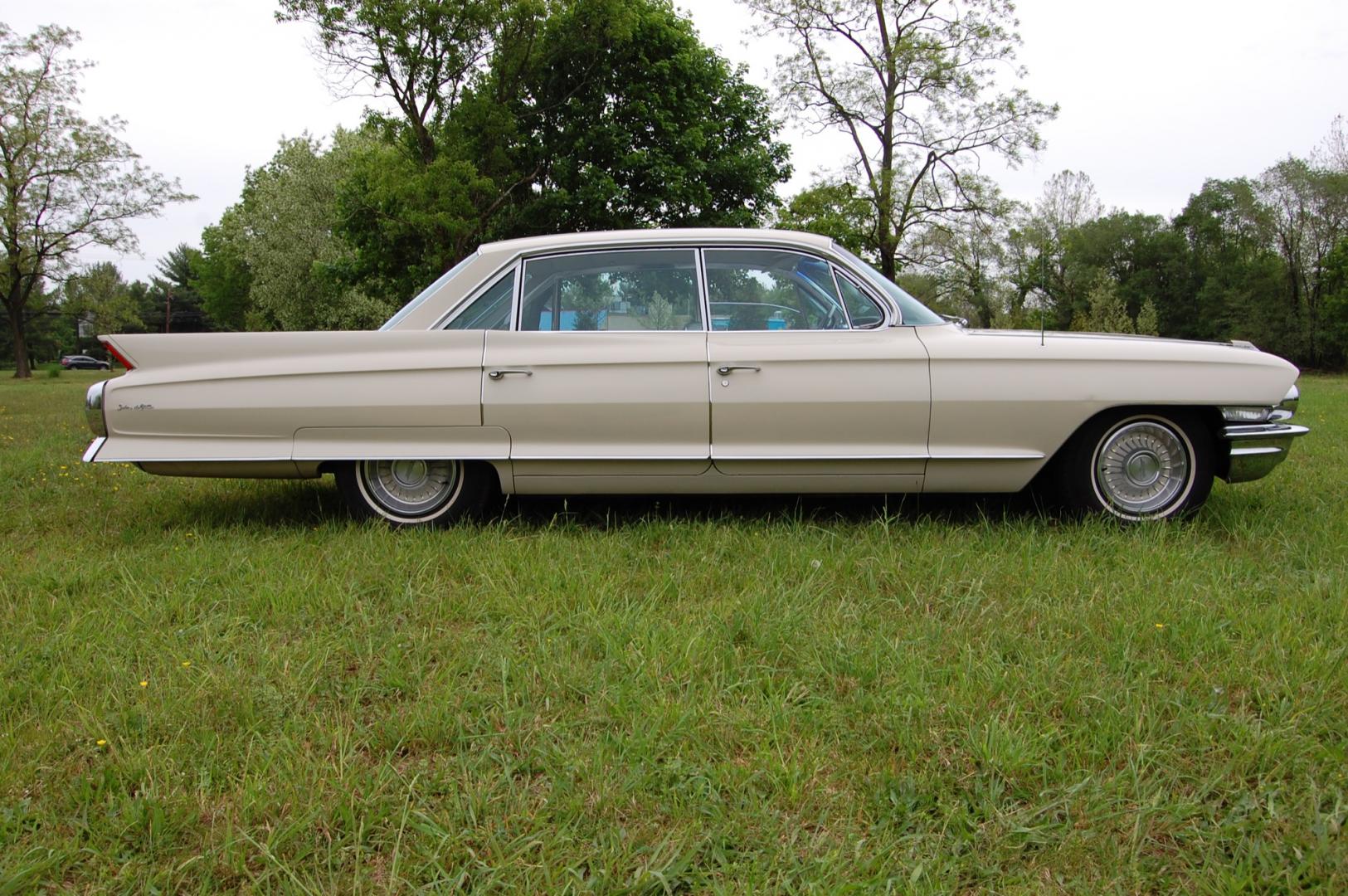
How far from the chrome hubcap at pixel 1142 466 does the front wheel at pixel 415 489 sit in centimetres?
305

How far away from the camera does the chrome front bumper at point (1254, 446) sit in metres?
3.99

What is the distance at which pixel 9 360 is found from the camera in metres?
60.8

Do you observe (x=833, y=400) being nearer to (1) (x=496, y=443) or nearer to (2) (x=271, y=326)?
(1) (x=496, y=443)

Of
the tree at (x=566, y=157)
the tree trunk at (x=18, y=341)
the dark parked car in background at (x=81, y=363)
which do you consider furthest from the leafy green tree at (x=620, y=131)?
the dark parked car in background at (x=81, y=363)

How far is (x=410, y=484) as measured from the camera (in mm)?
4246

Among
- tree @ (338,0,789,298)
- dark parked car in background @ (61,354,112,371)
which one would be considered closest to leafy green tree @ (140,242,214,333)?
dark parked car in background @ (61,354,112,371)

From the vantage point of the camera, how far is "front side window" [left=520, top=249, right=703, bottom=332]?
425cm

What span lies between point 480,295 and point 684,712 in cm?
274

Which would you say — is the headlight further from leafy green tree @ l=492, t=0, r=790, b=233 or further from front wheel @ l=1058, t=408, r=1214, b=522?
leafy green tree @ l=492, t=0, r=790, b=233

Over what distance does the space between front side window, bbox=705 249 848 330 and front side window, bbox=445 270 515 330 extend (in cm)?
104

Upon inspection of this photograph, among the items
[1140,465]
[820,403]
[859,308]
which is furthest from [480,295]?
[1140,465]

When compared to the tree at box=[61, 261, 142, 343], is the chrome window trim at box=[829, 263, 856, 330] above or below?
below

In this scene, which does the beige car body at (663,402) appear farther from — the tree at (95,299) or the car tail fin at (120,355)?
the tree at (95,299)

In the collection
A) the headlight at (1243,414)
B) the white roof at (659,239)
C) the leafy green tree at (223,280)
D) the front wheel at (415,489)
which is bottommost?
the front wheel at (415,489)
